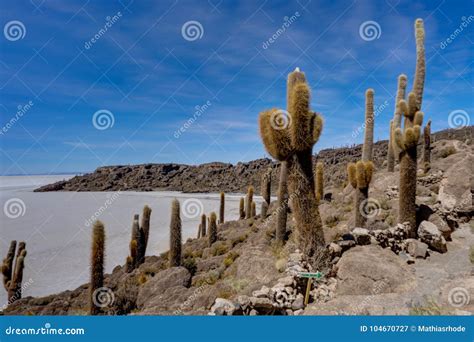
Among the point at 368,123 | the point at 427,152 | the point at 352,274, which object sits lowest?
the point at 352,274

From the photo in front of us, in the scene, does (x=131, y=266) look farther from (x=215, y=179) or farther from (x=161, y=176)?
(x=161, y=176)

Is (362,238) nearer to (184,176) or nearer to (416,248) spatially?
(416,248)

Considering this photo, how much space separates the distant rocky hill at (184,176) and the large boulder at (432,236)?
55237 mm

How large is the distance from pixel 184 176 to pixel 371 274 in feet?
318

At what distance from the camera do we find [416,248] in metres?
9.26

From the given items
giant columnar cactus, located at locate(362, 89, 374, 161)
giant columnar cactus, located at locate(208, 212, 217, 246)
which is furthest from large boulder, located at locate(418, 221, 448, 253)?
giant columnar cactus, located at locate(208, 212, 217, 246)

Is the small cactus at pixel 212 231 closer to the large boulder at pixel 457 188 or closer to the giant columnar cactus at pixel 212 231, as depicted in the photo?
the giant columnar cactus at pixel 212 231

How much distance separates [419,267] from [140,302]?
9.14 metres

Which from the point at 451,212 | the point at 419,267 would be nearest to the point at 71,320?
the point at 419,267

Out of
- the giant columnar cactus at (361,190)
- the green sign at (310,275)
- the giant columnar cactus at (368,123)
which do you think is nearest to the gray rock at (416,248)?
the giant columnar cactus at (361,190)

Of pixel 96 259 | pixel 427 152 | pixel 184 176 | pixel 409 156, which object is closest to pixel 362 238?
pixel 409 156

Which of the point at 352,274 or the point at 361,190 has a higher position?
the point at 361,190

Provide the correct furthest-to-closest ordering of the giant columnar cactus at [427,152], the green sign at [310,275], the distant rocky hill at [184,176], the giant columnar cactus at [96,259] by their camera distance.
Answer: the distant rocky hill at [184,176], the giant columnar cactus at [427,152], the giant columnar cactus at [96,259], the green sign at [310,275]

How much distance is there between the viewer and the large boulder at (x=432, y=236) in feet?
31.0
